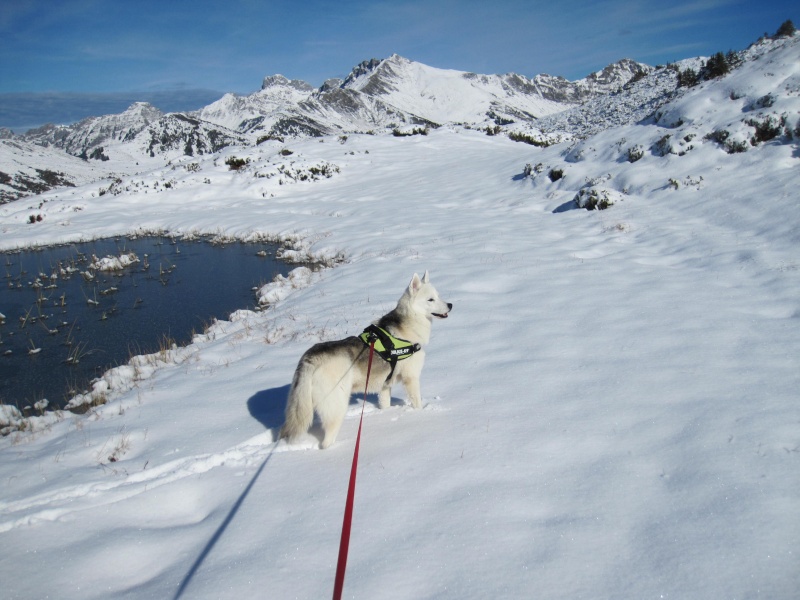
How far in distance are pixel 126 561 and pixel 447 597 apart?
2.68 m

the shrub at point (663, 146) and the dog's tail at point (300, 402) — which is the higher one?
the shrub at point (663, 146)

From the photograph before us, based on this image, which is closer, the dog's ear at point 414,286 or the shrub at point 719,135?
the dog's ear at point 414,286

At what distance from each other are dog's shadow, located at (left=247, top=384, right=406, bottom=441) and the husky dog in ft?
1.26

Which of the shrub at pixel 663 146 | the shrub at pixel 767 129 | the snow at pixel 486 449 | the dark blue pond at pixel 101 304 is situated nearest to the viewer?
the snow at pixel 486 449

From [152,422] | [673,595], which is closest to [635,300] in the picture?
[673,595]

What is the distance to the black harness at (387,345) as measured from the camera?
17.8 ft

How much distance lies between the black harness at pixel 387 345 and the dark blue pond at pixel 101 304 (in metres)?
5.95

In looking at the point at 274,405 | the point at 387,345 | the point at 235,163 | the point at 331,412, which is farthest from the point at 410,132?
the point at 331,412

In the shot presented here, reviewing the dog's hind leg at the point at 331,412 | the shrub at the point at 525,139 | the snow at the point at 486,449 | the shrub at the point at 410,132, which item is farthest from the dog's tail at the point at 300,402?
the shrub at the point at 410,132

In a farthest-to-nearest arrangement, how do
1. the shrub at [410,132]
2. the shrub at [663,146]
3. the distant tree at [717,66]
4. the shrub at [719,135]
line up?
the shrub at [410,132]
the distant tree at [717,66]
the shrub at [663,146]
the shrub at [719,135]

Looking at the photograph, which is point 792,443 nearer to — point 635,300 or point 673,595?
point 673,595

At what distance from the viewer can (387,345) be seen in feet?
17.8

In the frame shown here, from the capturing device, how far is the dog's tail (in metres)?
4.83

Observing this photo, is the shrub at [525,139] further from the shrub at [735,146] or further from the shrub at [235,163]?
the shrub at [235,163]
